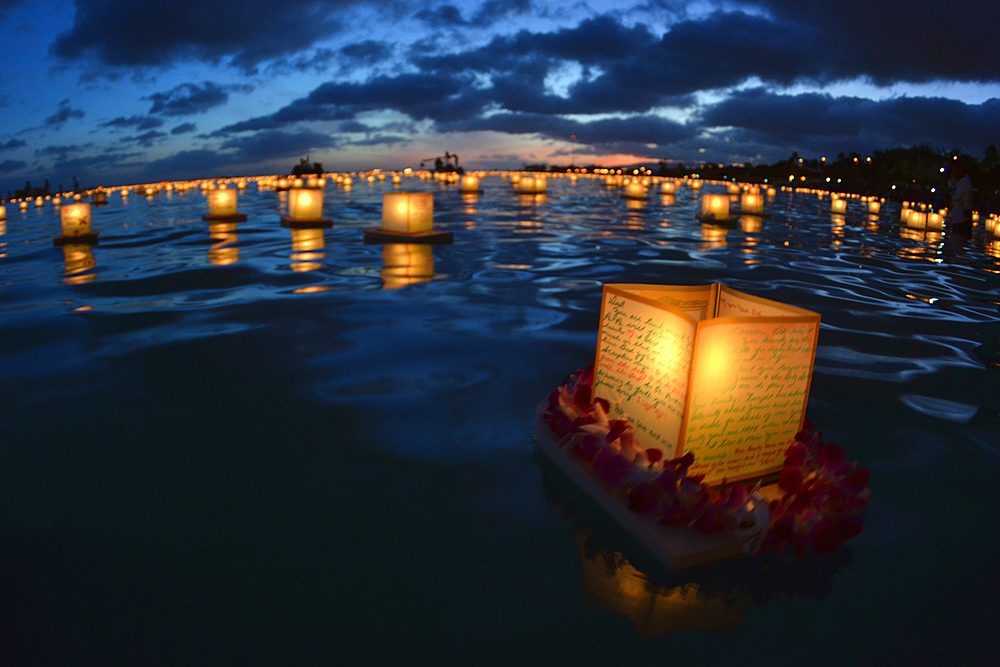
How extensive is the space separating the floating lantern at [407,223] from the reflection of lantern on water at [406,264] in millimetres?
226

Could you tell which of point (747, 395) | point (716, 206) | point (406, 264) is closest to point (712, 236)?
point (716, 206)

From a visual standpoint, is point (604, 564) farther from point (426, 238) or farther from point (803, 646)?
point (426, 238)

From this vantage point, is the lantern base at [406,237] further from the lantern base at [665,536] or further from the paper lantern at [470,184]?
the paper lantern at [470,184]

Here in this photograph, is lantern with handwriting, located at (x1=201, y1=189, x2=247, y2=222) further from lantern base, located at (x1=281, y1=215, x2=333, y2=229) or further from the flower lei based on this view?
the flower lei

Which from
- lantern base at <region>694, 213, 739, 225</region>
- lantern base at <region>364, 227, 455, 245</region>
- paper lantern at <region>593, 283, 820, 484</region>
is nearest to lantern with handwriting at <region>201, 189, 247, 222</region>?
lantern base at <region>364, 227, 455, 245</region>

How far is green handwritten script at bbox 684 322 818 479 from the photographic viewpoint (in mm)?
3045

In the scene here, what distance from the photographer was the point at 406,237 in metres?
14.7

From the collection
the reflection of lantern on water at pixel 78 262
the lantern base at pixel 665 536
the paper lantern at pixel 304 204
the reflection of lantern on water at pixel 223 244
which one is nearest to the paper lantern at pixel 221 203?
the reflection of lantern on water at pixel 223 244

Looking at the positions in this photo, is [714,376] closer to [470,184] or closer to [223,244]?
[223,244]

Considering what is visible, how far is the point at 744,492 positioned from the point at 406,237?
1258cm

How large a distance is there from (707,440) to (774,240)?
15607 millimetres

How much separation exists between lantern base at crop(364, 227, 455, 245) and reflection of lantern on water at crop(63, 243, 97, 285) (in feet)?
18.5

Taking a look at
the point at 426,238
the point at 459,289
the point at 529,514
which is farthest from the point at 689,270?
the point at 529,514

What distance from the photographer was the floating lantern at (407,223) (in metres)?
14.8
